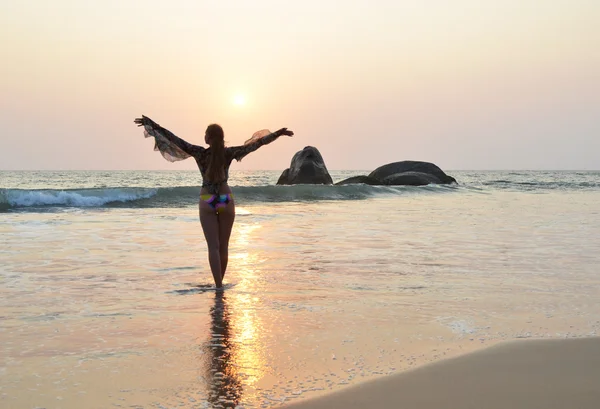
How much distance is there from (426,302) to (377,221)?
1098 centimetres

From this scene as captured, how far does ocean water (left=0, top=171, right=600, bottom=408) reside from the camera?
3982 mm

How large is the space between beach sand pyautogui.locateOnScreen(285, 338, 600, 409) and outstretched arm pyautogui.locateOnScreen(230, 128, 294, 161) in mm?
4586

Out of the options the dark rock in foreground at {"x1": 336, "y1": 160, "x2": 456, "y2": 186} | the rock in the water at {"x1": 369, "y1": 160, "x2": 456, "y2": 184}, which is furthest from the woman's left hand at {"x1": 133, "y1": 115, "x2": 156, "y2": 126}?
the rock in the water at {"x1": 369, "y1": 160, "x2": 456, "y2": 184}

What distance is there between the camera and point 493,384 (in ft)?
12.6

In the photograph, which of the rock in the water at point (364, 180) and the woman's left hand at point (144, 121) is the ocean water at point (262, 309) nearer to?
the woman's left hand at point (144, 121)

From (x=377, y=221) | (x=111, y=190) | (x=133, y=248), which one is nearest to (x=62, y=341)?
(x=133, y=248)

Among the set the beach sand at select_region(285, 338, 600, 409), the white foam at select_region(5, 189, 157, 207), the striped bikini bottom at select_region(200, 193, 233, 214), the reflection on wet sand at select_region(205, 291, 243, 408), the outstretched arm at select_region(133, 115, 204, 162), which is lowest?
the reflection on wet sand at select_region(205, 291, 243, 408)

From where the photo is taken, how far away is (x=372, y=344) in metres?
4.85

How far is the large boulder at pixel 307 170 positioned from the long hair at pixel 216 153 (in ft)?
114

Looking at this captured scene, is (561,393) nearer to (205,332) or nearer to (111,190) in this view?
(205,332)

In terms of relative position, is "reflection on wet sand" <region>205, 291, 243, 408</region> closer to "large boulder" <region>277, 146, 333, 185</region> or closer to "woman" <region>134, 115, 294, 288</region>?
"woman" <region>134, 115, 294, 288</region>

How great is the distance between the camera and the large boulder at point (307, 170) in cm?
4291

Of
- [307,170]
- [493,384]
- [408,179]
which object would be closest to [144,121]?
[493,384]

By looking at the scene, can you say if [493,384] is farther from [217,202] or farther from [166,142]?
[166,142]
